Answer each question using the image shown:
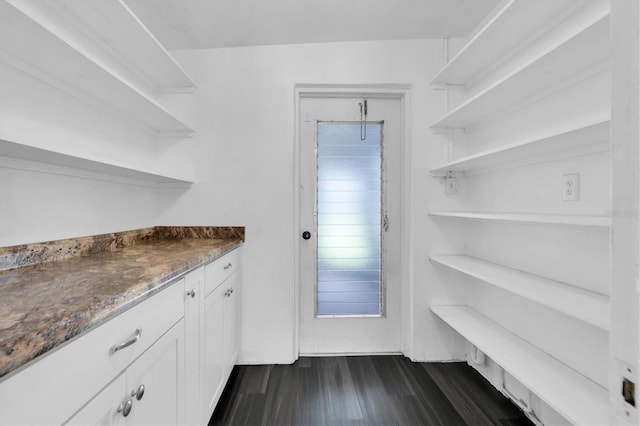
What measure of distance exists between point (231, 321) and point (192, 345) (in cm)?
55

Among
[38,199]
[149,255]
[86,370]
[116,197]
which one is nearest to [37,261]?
[38,199]

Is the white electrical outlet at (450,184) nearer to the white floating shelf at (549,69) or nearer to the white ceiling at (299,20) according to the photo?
the white floating shelf at (549,69)

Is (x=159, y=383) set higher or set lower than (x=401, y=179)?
lower

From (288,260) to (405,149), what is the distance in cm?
122

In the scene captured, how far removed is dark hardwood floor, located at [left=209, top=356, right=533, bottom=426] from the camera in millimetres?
1451

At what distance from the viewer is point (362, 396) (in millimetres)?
1612

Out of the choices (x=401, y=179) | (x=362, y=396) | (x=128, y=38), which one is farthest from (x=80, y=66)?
→ (x=362, y=396)

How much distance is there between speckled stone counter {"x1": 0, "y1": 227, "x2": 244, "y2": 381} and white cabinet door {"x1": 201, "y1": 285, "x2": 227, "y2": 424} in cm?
24

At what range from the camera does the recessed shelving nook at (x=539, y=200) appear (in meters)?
1.07

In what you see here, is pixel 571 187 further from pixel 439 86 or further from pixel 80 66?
pixel 80 66

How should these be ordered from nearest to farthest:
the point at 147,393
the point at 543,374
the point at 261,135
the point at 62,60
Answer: the point at 147,393 → the point at 62,60 → the point at 543,374 → the point at 261,135

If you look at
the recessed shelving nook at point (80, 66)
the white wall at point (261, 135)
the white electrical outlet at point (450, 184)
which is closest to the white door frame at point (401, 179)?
the white wall at point (261, 135)

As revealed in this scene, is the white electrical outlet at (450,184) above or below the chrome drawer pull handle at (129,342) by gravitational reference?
above

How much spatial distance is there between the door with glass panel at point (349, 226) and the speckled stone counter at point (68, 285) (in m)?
0.79
